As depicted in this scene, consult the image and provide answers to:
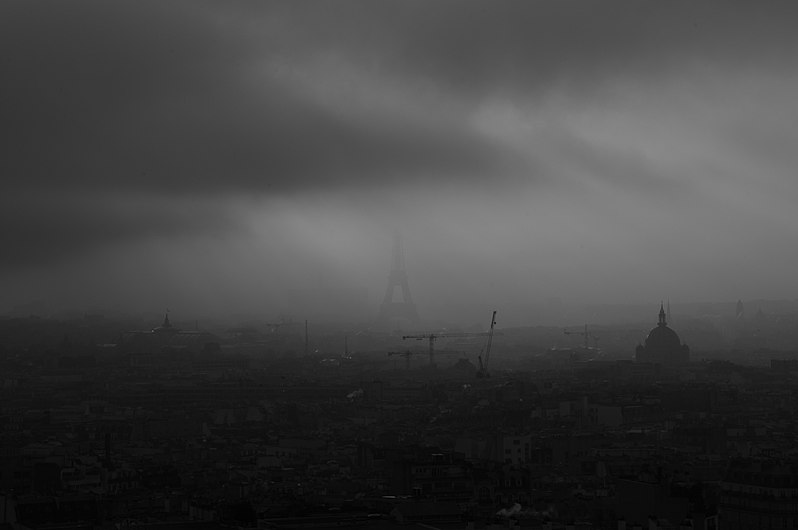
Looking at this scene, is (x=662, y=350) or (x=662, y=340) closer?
(x=662, y=350)

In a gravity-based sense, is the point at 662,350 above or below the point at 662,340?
below

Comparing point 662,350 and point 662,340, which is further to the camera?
point 662,340

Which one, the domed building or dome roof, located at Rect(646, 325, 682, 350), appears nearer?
the domed building

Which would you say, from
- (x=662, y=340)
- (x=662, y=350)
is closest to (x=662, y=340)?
(x=662, y=340)

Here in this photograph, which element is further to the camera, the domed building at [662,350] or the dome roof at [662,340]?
the dome roof at [662,340]

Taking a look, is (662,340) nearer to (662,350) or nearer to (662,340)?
(662,340)

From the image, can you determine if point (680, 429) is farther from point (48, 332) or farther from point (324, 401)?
point (48, 332)

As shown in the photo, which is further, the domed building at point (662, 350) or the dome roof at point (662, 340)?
the dome roof at point (662, 340)

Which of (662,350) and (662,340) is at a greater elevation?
(662,340)
